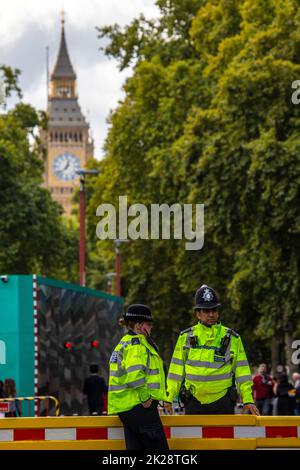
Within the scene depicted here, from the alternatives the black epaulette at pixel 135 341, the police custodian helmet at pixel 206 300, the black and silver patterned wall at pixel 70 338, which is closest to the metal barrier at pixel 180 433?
the black epaulette at pixel 135 341

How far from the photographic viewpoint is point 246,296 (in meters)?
40.7

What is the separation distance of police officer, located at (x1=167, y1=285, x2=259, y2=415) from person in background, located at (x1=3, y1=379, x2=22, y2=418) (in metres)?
10.5

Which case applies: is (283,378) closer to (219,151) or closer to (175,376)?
(219,151)

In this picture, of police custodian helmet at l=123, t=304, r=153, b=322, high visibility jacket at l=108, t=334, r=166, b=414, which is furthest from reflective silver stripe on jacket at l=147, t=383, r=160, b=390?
police custodian helmet at l=123, t=304, r=153, b=322

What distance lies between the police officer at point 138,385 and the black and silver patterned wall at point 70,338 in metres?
12.5

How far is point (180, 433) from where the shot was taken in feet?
37.6

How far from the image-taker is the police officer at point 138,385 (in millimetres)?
11242

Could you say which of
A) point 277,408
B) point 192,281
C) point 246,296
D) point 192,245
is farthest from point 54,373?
point 192,281

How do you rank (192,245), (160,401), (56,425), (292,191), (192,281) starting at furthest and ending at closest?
(192,281), (192,245), (292,191), (160,401), (56,425)

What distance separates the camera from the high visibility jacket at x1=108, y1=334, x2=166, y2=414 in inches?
449

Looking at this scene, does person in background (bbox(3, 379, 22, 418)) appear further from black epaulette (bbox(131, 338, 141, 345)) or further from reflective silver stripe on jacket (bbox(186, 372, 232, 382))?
black epaulette (bbox(131, 338, 141, 345))

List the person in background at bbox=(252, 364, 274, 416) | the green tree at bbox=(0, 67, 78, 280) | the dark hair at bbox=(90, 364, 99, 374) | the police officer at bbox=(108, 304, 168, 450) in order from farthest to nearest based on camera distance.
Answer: the green tree at bbox=(0, 67, 78, 280) < the person in background at bbox=(252, 364, 274, 416) < the dark hair at bbox=(90, 364, 99, 374) < the police officer at bbox=(108, 304, 168, 450)

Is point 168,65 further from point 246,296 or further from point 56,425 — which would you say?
point 56,425

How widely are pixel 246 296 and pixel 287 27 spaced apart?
22.4ft
